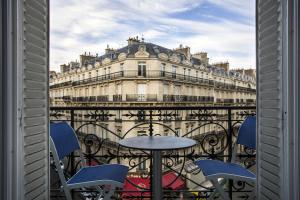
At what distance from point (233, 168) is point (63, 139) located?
1.63 metres

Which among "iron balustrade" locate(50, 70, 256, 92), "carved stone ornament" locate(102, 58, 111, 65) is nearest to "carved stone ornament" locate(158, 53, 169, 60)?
"iron balustrade" locate(50, 70, 256, 92)

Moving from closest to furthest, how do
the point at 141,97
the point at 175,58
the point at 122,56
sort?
A: the point at 122,56
the point at 141,97
the point at 175,58

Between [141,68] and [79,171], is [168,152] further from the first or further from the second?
[141,68]

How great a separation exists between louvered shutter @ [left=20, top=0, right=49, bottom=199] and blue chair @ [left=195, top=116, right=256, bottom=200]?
129cm

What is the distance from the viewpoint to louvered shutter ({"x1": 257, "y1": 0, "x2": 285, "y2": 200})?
1239mm

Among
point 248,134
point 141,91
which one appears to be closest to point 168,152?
point 248,134

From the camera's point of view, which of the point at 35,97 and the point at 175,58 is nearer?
the point at 35,97

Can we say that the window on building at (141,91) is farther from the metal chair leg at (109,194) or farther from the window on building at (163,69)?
the metal chair leg at (109,194)

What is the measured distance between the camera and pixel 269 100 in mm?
1346

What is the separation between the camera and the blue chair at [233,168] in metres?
2.01

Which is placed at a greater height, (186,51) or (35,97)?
(186,51)

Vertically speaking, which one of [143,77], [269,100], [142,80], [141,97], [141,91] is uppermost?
[143,77]
